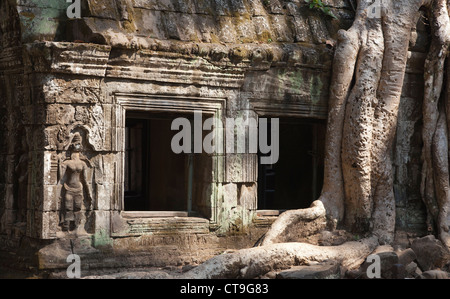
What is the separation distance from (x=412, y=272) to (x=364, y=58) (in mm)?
2587

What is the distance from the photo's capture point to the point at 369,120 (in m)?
9.06

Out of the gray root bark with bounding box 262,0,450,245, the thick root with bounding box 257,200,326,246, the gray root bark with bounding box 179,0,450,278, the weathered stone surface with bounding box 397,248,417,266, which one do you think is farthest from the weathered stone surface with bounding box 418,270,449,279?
the thick root with bounding box 257,200,326,246

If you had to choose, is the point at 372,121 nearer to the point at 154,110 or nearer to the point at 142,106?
Result: the point at 154,110

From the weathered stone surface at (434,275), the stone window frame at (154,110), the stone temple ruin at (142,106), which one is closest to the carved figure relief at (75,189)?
the stone temple ruin at (142,106)

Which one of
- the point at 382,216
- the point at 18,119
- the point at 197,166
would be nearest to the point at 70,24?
the point at 18,119

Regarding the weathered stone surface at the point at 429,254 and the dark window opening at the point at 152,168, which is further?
the dark window opening at the point at 152,168

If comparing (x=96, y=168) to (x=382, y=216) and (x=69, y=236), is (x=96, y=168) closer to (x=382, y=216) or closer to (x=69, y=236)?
(x=69, y=236)

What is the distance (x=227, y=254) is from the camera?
7.75m

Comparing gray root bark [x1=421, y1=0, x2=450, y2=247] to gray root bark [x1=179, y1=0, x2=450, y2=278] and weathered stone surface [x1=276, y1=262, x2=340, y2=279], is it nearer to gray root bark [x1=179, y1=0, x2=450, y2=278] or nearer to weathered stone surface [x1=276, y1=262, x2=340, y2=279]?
gray root bark [x1=179, y1=0, x2=450, y2=278]

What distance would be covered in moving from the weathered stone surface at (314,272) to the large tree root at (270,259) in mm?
156

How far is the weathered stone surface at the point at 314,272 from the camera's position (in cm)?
753

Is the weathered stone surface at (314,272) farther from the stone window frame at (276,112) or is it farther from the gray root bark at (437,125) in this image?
the gray root bark at (437,125)

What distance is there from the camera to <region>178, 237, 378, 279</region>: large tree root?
7555 millimetres

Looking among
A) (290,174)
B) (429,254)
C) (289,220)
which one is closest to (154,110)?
(289,220)
